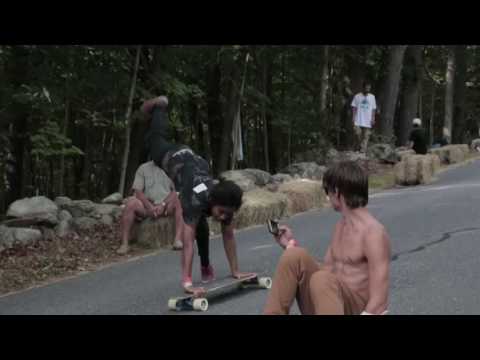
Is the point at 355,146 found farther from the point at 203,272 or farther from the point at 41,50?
the point at 203,272

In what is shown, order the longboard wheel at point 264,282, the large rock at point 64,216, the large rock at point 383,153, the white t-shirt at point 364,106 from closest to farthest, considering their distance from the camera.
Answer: the longboard wheel at point 264,282
the large rock at point 64,216
the white t-shirt at point 364,106
the large rock at point 383,153

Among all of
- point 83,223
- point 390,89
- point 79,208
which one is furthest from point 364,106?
point 83,223

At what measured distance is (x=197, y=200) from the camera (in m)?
6.73

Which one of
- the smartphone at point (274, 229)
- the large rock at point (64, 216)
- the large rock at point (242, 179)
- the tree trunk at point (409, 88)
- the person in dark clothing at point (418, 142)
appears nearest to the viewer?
the smartphone at point (274, 229)

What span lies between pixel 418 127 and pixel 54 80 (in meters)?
9.80

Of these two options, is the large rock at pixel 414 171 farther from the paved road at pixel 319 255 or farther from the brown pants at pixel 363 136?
the brown pants at pixel 363 136

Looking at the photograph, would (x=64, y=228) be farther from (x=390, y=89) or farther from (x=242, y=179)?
(x=390, y=89)

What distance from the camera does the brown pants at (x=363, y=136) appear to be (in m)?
21.0

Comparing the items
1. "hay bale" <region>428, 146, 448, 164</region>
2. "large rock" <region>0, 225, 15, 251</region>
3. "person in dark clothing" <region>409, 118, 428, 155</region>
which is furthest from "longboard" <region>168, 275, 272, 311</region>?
"hay bale" <region>428, 146, 448, 164</region>

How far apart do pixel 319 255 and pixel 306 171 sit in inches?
353

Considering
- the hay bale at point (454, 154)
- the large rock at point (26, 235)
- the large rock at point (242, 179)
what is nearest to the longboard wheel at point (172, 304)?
the large rock at point (26, 235)

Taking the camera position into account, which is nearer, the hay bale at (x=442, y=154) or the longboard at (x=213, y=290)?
the longboard at (x=213, y=290)

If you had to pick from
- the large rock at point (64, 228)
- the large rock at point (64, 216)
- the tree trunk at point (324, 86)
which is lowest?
the large rock at point (64, 228)

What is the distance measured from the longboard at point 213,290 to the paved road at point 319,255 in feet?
0.36
